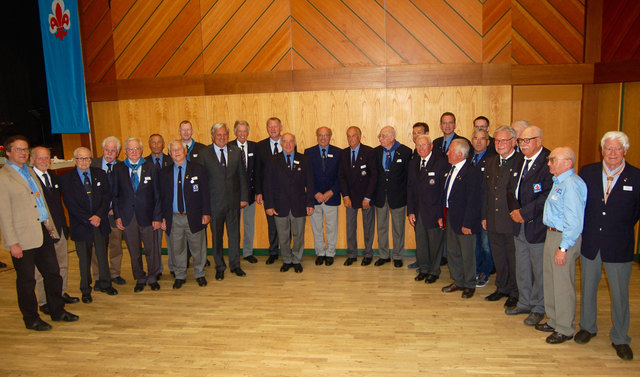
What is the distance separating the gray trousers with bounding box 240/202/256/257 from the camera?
5906mm

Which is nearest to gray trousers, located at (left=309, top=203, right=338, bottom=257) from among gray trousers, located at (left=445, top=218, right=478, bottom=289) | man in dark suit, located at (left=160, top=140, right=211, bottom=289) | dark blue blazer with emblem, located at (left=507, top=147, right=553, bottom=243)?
man in dark suit, located at (left=160, top=140, right=211, bottom=289)

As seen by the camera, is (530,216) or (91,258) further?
(91,258)

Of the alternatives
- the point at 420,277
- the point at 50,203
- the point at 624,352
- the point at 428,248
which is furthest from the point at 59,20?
the point at 624,352

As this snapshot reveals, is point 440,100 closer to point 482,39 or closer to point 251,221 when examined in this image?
point 482,39

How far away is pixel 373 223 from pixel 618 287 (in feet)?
9.64

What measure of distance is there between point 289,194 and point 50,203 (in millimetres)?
2625

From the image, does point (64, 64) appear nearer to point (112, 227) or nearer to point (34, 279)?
point (112, 227)

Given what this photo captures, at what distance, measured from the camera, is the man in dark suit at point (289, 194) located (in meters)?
5.36

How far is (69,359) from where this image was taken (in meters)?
3.44

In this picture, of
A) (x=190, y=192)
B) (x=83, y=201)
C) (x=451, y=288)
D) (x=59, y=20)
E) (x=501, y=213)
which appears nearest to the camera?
(x=501, y=213)

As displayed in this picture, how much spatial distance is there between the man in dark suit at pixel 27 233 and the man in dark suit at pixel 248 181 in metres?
2.31

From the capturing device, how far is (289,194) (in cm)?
538

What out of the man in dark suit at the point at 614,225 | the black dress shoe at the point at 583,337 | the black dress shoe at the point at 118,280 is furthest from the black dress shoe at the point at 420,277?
the black dress shoe at the point at 118,280

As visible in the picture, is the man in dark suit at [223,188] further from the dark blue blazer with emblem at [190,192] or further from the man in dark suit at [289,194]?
the man in dark suit at [289,194]
